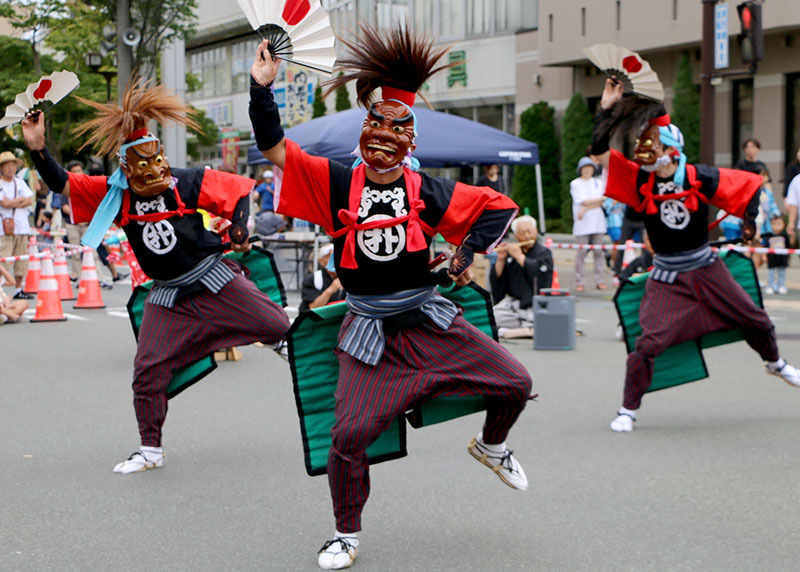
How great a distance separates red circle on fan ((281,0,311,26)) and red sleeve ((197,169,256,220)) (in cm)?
206

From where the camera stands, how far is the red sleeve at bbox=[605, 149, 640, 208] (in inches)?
269

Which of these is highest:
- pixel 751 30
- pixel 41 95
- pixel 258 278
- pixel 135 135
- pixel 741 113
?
pixel 751 30

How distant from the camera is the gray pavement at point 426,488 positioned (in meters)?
4.54

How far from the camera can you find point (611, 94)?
621cm

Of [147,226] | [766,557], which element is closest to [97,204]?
[147,226]

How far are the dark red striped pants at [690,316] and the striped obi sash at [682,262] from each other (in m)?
0.03

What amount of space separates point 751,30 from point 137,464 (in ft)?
36.1

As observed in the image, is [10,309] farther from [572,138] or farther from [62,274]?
Result: [572,138]

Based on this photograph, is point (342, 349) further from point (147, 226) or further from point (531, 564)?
point (147, 226)

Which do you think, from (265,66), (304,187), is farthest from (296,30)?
(304,187)

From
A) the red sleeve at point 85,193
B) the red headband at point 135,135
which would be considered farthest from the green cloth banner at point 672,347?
the red sleeve at point 85,193

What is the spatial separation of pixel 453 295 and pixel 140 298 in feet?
7.67

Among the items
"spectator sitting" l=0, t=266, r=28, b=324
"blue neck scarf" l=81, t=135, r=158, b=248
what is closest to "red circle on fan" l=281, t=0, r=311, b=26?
"blue neck scarf" l=81, t=135, r=158, b=248

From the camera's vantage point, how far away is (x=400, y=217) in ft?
14.6
